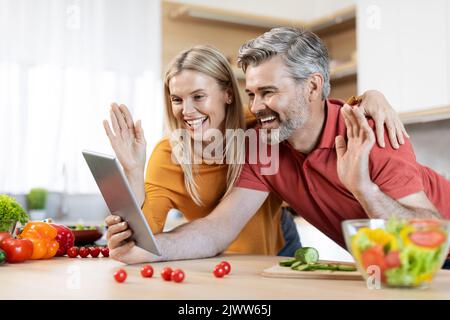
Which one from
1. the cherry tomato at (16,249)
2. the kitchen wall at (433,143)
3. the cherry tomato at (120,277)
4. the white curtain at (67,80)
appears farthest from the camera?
the white curtain at (67,80)

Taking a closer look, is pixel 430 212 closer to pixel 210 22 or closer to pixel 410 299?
pixel 410 299

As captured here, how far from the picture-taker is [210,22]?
14.8 feet

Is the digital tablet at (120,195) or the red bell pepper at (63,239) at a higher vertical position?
the digital tablet at (120,195)

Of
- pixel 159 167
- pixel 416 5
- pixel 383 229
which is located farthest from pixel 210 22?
pixel 383 229

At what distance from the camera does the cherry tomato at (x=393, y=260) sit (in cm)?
103

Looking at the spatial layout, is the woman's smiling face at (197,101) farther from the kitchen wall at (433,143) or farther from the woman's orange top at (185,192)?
the kitchen wall at (433,143)

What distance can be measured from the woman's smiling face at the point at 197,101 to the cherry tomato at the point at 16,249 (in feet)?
2.17

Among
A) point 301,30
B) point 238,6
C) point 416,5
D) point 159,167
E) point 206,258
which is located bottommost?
point 206,258

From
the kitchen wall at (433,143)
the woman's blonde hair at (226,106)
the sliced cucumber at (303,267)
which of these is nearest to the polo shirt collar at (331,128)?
the woman's blonde hair at (226,106)

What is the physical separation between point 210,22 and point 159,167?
268 cm

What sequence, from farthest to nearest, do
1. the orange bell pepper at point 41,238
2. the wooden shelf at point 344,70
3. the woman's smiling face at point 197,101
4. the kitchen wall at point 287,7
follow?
1. the kitchen wall at point 287,7
2. the wooden shelf at point 344,70
3. the woman's smiling face at point 197,101
4. the orange bell pepper at point 41,238

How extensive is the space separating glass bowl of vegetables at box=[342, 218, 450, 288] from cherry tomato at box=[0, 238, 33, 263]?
87 centimetres

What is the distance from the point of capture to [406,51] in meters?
3.66

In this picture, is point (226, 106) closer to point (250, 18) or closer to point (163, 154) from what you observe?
point (163, 154)
